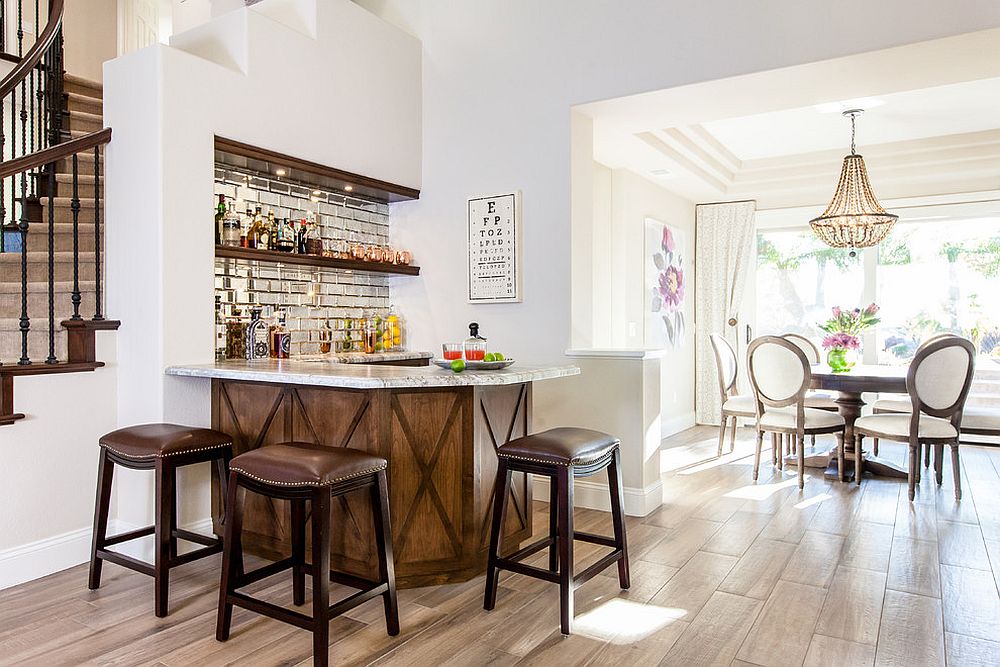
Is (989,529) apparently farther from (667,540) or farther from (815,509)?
(667,540)

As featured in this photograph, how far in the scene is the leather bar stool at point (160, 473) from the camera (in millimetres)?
2631

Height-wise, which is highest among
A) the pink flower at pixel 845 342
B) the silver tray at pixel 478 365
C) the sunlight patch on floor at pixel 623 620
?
the pink flower at pixel 845 342

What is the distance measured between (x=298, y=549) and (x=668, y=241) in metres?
5.20

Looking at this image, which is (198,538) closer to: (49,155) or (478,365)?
(478,365)

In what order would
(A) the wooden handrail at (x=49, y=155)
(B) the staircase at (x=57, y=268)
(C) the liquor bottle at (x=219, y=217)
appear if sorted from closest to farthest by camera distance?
(A) the wooden handrail at (x=49, y=155) → (B) the staircase at (x=57, y=268) → (C) the liquor bottle at (x=219, y=217)

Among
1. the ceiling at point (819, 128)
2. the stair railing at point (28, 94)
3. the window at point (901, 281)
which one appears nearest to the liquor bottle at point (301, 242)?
the stair railing at point (28, 94)

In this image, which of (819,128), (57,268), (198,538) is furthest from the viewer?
(819,128)

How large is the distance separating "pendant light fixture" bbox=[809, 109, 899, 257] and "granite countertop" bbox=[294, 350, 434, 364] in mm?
3493

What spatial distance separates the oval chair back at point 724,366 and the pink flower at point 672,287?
842 mm

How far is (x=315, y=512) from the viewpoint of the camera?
2.22 metres

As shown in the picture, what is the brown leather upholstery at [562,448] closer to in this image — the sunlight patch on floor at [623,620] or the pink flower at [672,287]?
the sunlight patch on floor at [623,620]

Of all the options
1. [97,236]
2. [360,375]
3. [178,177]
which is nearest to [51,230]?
[97,236]

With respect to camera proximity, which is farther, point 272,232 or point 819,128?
point 819,128

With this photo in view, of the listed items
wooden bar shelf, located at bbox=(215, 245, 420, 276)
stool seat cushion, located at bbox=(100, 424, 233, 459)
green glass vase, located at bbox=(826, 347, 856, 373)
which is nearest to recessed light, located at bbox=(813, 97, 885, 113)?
green glass vase, located at bbox=(826, 347, 856, 373)
